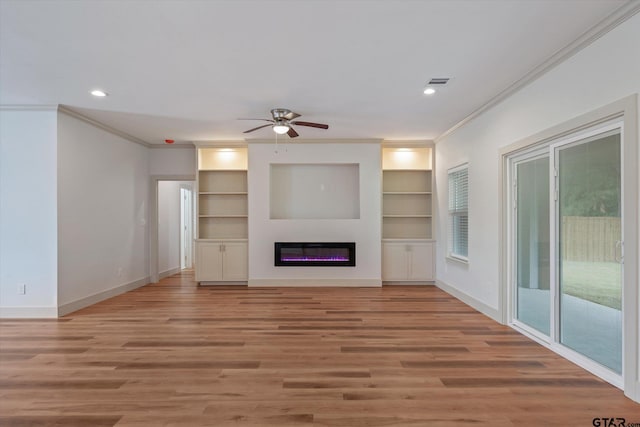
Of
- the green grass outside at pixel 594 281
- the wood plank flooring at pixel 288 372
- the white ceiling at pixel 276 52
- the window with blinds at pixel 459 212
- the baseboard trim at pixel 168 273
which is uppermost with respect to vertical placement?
the white ceiling at pixel 276 52

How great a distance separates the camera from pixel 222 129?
5762 mm

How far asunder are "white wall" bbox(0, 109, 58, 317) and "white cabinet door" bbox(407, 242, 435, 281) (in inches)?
218

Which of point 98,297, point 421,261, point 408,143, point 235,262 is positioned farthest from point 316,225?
point 98,297

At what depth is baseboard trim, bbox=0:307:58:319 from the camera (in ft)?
14.9

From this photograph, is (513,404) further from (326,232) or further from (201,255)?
(201,255)

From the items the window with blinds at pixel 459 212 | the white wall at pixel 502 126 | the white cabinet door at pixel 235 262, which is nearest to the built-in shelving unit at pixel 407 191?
the white wall at pixel 502 126

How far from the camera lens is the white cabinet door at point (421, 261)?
21.9ft

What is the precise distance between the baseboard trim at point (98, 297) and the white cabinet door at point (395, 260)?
15.0 ft

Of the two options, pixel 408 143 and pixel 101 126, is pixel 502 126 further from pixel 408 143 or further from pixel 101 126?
pixel 101 126

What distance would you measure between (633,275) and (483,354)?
139cm

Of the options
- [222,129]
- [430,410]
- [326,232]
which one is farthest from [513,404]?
[222,129]

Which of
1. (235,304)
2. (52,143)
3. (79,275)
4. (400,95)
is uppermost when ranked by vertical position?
(400,95)

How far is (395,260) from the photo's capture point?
21.9 feet

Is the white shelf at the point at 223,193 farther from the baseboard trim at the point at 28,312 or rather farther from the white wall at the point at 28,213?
the baseboard trim at the point at 28,312
